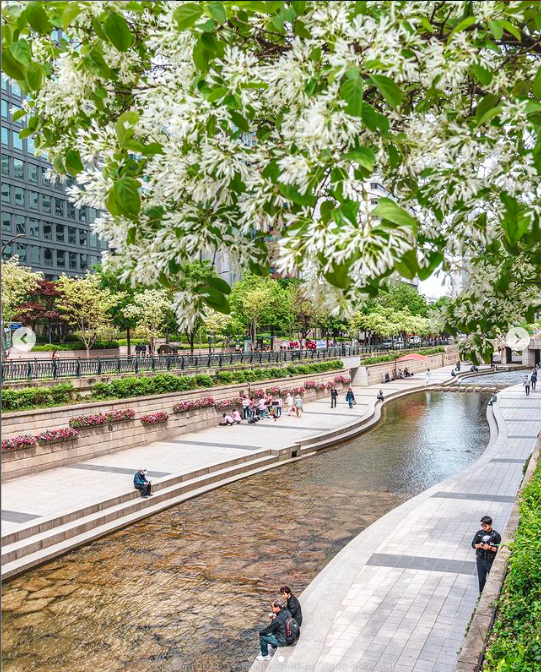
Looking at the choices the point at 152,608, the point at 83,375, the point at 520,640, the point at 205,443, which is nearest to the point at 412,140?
the point at 520,640

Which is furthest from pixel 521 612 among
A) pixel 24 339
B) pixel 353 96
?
pixel 24 339

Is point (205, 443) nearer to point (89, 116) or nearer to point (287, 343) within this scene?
point (89, 116)

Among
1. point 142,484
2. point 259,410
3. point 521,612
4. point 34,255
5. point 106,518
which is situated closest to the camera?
point 521,612

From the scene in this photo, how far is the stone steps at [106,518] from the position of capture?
1371 cm

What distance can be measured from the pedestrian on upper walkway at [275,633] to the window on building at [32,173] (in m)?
63.7

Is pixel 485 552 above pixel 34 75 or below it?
below

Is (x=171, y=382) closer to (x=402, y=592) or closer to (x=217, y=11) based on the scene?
(x=402, y=592)

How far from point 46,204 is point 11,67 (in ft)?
225

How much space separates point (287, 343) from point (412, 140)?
265ft

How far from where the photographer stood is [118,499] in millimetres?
17219

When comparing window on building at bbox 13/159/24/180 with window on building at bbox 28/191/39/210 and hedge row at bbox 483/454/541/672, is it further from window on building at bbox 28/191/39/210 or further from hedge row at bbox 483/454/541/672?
hedge row at bbox 483/454/541/672

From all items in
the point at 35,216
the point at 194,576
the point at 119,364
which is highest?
the point at 35,216

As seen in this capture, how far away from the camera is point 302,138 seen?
391 centimetres

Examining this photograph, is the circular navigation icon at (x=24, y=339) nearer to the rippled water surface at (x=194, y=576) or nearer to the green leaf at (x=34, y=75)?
the rippled water surface at (x=194, y=576)
